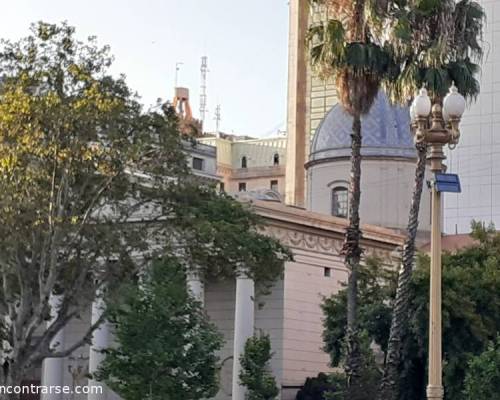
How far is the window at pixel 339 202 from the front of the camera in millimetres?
54938

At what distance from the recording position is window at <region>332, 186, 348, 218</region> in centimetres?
5494

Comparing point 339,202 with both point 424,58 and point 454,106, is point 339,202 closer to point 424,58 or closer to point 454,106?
point 424,58

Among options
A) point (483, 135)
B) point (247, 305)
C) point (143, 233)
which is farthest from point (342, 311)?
point (483, 135)

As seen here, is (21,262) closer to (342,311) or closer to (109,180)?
(109,180)

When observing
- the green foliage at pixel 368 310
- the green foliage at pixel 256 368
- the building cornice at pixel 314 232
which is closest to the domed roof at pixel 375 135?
the building cornice at pixel 314 232

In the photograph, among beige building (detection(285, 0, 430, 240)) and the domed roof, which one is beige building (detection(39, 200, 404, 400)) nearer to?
beige building (detection(285, 0, 430, 240))

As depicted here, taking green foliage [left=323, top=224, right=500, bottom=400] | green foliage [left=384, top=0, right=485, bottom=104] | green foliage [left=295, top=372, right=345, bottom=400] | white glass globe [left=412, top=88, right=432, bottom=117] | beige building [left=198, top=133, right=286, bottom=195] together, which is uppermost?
beige building [left=198, top=133, right=286, bottom=195]

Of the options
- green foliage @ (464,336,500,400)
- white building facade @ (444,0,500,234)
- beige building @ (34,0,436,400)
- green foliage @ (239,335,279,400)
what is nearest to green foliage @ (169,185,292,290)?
beige building @ (34,0,436,400)

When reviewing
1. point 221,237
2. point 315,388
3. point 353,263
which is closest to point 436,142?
point 221,237

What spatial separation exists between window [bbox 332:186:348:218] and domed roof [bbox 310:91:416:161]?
161cm

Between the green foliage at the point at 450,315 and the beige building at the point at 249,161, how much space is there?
62795 millimetres

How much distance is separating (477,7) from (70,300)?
1316 cm

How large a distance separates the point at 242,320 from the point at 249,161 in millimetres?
67411

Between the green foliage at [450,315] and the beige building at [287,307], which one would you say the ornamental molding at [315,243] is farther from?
the green foliage at [450,315]
